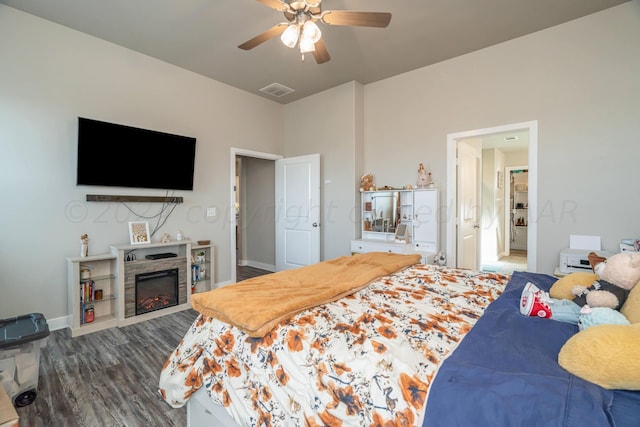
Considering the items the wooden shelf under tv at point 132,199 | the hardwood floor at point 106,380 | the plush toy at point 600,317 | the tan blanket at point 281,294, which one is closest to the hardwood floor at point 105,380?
the hardwood floor at point 106,380

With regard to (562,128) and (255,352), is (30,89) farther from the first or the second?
(562,128)

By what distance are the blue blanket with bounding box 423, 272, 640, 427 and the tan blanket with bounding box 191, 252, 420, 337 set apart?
69cm

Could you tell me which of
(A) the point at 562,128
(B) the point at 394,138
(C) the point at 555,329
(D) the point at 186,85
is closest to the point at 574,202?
(A) the point at 562,128

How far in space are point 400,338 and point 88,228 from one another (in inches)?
135

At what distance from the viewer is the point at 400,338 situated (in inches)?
44.5

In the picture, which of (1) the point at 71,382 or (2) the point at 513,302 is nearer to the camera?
(2) the point at 513,302

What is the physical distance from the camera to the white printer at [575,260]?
8.52 feet

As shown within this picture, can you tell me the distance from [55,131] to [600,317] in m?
4.27

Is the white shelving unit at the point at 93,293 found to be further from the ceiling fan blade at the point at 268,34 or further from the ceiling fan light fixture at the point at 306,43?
the ceiling fan light fixture at the point at 306,43

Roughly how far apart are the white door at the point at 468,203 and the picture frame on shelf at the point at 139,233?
12.5 feet

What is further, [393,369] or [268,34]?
[268,34]

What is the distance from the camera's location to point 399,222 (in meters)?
3.96

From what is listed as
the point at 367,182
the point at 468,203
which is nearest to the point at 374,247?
the point at 367,182

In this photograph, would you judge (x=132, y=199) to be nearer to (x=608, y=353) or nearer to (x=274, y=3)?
(x=274, y=3)
